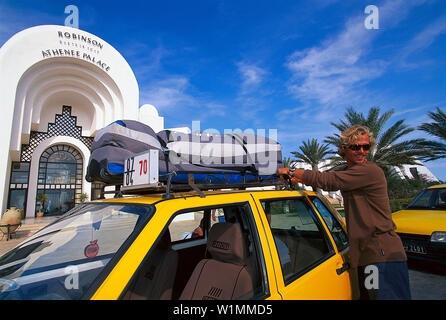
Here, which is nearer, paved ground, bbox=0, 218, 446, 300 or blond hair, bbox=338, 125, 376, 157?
blond hair, bbox=338, 125, 376, 157

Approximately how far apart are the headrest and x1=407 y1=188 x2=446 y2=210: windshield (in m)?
5.35

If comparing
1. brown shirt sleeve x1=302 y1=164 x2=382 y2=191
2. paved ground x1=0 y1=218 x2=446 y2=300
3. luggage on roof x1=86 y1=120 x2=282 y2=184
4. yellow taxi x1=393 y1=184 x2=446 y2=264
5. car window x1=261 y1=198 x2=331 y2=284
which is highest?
luggage on roof x1=86 y1=120 x2=282 y2=184

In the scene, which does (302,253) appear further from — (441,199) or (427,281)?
(441,199)

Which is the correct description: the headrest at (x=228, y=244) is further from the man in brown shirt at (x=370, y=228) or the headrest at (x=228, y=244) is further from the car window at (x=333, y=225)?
the car window at (x=333, y=225)

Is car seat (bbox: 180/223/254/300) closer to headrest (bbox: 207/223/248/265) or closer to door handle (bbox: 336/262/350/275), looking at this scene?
headrest (bbox: 207/223/248/265)

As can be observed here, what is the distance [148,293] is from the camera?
1.59 m

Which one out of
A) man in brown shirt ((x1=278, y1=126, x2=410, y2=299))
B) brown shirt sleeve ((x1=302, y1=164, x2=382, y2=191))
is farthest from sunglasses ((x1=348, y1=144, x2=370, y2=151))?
brown shirt sleeve ((x1=302, y1=164, x2=382, y2=191))

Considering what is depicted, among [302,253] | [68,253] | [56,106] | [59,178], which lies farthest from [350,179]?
[56,106]

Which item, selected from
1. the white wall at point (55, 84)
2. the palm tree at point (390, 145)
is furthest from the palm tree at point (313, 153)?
the white wall at point (55, 84)

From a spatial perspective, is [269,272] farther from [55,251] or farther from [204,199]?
[55,251]

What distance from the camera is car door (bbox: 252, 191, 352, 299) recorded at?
5.39ft

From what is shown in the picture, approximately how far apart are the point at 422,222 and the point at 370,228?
3.53 m

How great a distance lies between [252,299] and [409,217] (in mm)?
4857

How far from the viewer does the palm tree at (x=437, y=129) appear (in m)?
12.2
